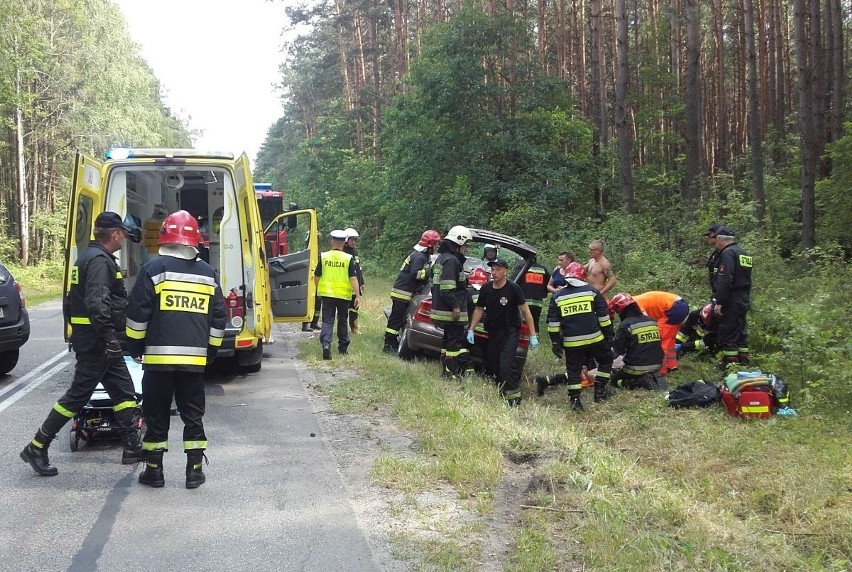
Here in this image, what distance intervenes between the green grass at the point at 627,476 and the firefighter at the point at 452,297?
1.33 ft

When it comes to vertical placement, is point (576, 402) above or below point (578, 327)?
below

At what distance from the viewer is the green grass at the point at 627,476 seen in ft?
13.4

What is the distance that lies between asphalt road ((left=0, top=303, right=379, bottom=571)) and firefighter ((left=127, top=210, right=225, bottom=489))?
0.34 m

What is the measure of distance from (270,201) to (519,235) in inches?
278

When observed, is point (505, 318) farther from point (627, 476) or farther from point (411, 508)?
point (411, 508)

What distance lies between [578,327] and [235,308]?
3.81m

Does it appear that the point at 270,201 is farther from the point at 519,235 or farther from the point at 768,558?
the point at 768,558

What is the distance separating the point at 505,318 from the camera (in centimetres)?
837

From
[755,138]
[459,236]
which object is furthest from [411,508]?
[755,138]

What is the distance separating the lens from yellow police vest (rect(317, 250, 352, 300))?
34.6 feet

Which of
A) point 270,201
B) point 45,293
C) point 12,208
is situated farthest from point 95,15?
point 270,201

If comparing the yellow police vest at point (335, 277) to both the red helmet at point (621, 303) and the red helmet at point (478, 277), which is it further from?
the red helmet at point (621, 303)

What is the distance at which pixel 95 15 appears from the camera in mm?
35438

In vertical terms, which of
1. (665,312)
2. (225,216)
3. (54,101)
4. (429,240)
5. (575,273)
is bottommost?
(665,312)
